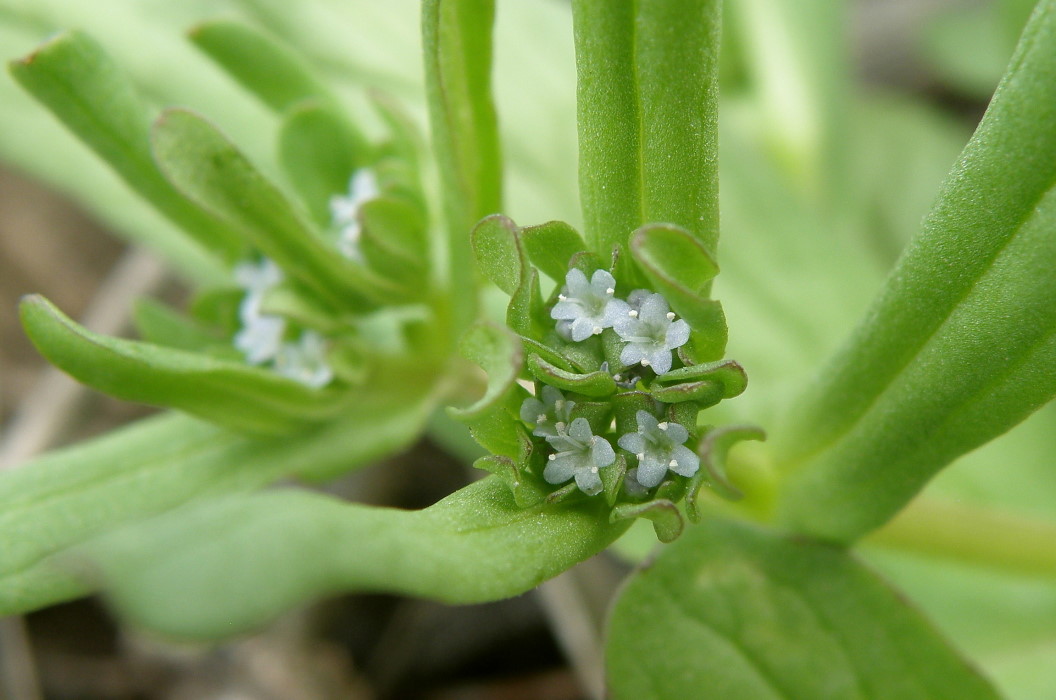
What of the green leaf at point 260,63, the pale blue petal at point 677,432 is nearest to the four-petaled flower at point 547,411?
the pale blue petal at point 677,432

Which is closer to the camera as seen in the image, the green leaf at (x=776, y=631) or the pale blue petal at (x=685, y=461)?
the pale blue petal at (x=685, y=461)

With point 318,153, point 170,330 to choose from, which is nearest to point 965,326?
point 318,153

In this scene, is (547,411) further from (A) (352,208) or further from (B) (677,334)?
(A) (352,208)

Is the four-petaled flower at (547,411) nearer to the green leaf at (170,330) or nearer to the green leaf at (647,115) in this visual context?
the green leaf at (647,115)

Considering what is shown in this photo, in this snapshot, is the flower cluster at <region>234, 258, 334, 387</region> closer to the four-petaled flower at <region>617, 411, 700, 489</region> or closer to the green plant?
the green plant

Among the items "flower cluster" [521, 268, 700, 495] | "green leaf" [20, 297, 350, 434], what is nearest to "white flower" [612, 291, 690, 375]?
"flower cluster" [521, 268, 700, 495]

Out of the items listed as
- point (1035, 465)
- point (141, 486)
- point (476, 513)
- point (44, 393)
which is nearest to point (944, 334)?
point (476, 513)
